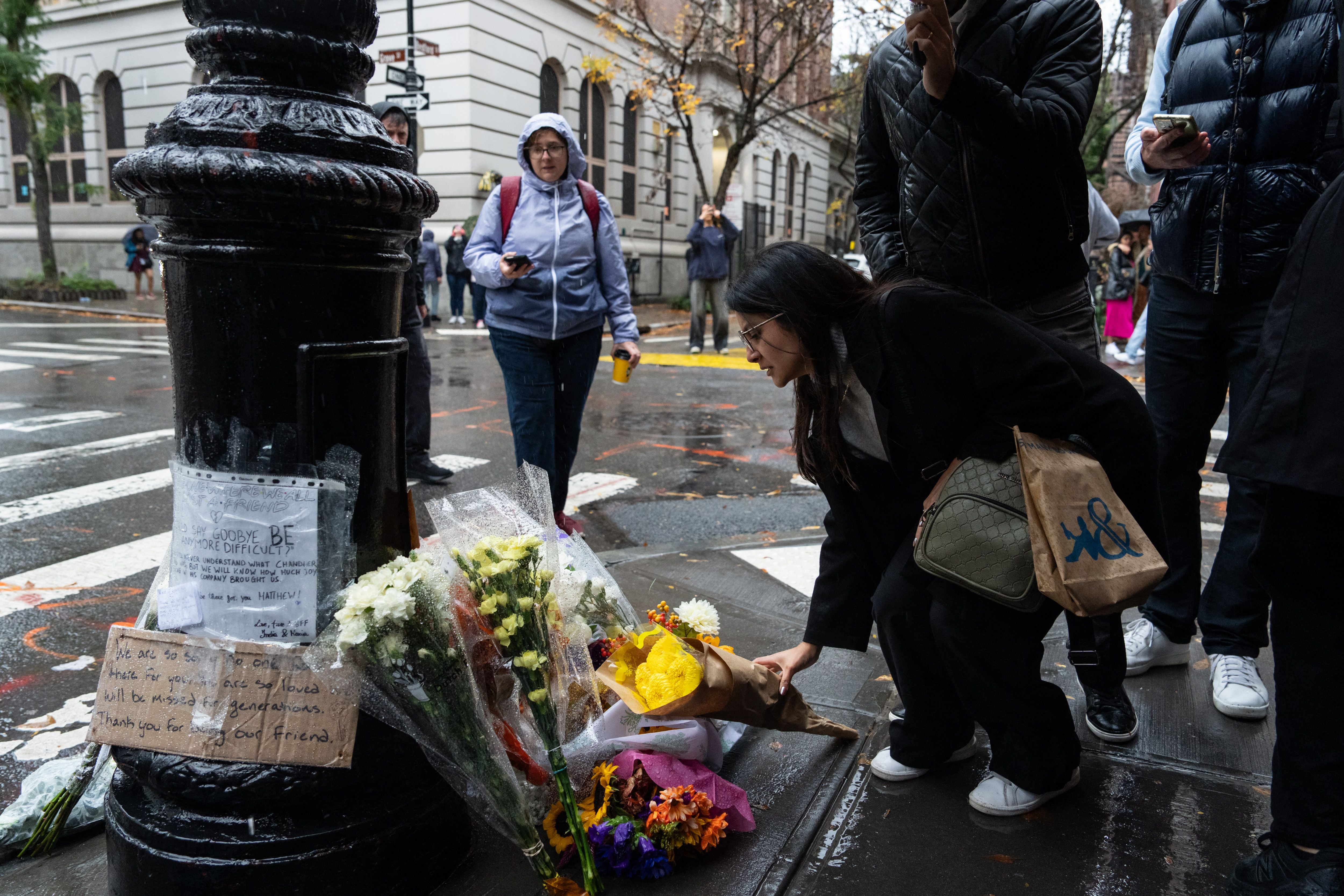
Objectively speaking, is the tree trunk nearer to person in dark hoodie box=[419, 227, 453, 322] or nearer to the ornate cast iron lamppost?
person in dark hoodie box=[419, 227, 453, 322]

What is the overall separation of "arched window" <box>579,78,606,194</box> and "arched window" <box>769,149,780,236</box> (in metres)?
7.14

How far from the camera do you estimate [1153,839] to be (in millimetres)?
2230

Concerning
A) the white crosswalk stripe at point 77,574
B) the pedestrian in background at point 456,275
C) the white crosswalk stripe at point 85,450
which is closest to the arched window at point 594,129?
the pedestrian in background at point 456,275

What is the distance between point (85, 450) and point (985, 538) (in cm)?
660

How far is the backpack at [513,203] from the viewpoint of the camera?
4.52m

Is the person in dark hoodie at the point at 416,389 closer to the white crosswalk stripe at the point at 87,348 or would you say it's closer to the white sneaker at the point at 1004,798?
the white sneaker at the point at 1004,798

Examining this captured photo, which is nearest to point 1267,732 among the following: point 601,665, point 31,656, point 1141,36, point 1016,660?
point 1016,660

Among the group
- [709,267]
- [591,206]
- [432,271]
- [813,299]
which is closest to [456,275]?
[432,271]

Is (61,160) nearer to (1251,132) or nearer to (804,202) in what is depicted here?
(804,202)

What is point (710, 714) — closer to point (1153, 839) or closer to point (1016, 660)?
point (1016, 660)

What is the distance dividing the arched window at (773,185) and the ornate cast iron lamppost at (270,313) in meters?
28.9

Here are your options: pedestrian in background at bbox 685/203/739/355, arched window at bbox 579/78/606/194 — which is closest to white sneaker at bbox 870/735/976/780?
pedestrian in background at bbox 685/203/739/355

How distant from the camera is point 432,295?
63.3ft

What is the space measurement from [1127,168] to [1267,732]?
1.71 metres
